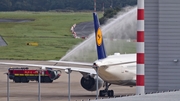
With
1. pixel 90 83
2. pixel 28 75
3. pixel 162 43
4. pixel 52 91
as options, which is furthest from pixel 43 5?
pixel 162 43

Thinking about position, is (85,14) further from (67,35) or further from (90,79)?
(90,79)

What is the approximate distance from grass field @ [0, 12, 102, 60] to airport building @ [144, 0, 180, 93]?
4387 centimetres

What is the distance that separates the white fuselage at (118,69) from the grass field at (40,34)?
33.2 m

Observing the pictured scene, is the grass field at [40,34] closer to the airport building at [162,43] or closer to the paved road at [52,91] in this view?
the paved road at [52,91]

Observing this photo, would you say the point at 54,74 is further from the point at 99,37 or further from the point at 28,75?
the point at 99,37

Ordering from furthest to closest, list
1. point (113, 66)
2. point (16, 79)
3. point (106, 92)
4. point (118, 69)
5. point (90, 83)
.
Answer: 1. point (16, 79)
2. point (90, 83)
3. point (106, 92)
4. point (118, 69)
5. point (113, 66)

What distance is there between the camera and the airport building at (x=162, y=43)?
26.9 metres

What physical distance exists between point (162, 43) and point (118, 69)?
1053 centimetres

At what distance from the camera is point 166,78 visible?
88.1ft

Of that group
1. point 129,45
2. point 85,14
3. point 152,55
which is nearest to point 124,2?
point 85,14

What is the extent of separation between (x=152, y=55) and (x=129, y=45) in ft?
64.4

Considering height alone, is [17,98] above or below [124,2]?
below

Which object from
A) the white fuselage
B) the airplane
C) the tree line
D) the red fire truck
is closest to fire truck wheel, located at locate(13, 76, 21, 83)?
the red fire truck

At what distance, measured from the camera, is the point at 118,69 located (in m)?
37.3
